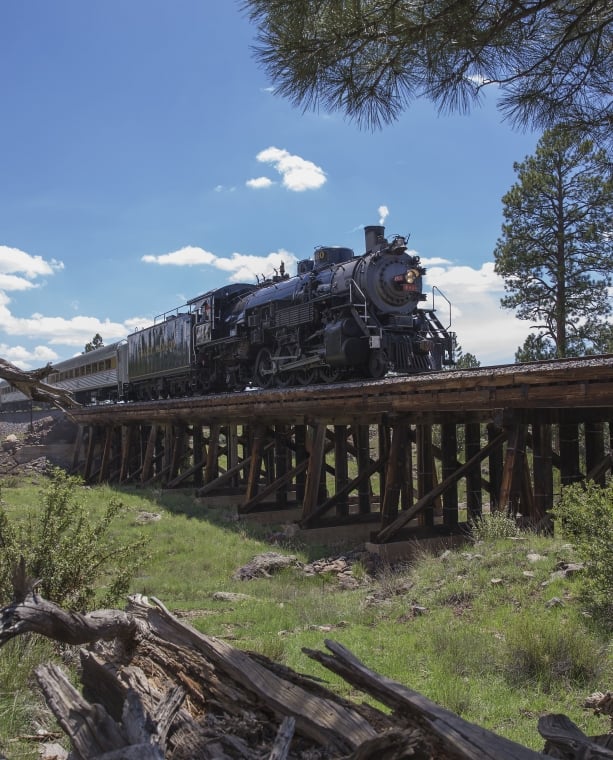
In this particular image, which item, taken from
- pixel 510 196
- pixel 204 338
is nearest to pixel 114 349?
pixel 204 338

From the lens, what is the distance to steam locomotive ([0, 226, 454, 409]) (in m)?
13.3

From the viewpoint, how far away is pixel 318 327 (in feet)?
47.8

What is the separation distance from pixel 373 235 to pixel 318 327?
2.31 metres

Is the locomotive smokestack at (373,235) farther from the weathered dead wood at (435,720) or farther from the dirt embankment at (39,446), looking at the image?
the dirt embankment at (39,446)

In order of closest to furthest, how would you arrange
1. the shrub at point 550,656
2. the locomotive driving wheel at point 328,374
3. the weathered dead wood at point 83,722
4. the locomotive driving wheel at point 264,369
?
the weathered dead wood at point 83,722
the shrub at point 550,656
the locomotive driving wheel at point 328,374
the locomotive driving wheel at point 264,369

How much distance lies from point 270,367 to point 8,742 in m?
13.2

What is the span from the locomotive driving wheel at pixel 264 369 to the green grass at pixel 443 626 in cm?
679

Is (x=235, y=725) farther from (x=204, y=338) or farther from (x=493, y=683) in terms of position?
(x=204, y=338)

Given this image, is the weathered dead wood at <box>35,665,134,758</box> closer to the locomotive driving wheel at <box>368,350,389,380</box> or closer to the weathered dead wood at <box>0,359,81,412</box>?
the weathered dead wood at <box>0,359,81,412</box>

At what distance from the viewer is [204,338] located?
19359 mm

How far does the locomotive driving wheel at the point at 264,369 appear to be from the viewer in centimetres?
1629

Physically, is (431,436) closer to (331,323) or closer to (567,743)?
(331,323)

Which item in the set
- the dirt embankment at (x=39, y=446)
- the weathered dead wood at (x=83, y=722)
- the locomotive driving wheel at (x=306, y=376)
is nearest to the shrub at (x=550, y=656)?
the weathered dead wood at (x=83, y=722)

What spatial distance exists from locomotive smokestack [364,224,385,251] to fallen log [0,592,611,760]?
A: 11.6m
